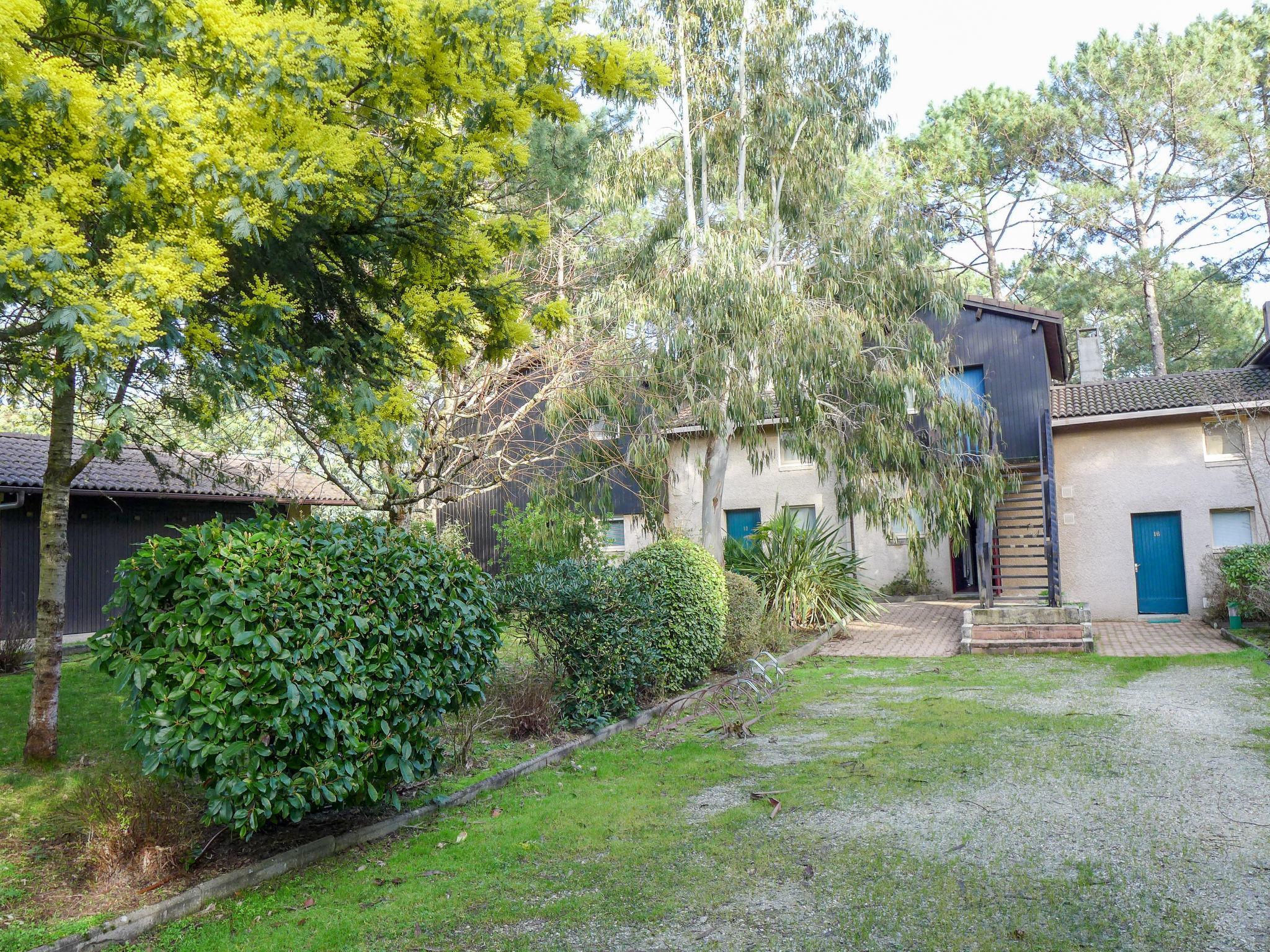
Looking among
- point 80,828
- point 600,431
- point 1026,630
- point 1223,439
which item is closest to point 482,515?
point 600,431

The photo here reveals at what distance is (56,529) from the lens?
254 inches

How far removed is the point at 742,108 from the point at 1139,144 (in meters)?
20.2

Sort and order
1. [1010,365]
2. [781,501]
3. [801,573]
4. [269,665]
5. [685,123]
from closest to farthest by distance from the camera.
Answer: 1. [269,665]
2. [685,123]
3. [801,573]
4. [1010,365]
5. [781,501]

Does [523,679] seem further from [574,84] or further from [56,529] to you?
[574,84]

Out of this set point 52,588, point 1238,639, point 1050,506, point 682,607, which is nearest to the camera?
point 52,588

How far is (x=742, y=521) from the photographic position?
877 inches

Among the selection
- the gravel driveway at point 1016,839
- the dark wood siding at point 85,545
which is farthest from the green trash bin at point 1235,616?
the dark wood siding at point 85,545

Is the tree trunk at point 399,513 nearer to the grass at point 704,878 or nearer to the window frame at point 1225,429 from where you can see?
the grass at point 704,878

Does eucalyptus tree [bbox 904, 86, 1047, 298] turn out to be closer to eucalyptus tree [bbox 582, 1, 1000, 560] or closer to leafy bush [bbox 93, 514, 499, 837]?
eucalyptus tree [bbox 582, 1, 1000, 560]

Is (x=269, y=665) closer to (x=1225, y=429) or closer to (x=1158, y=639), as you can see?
(x=1158, y=639)

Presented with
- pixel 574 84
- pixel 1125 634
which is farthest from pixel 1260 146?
pixel 574 84

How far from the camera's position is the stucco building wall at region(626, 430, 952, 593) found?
69.5ft

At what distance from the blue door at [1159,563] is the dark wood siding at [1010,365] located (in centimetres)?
267

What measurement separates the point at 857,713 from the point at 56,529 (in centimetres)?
755
